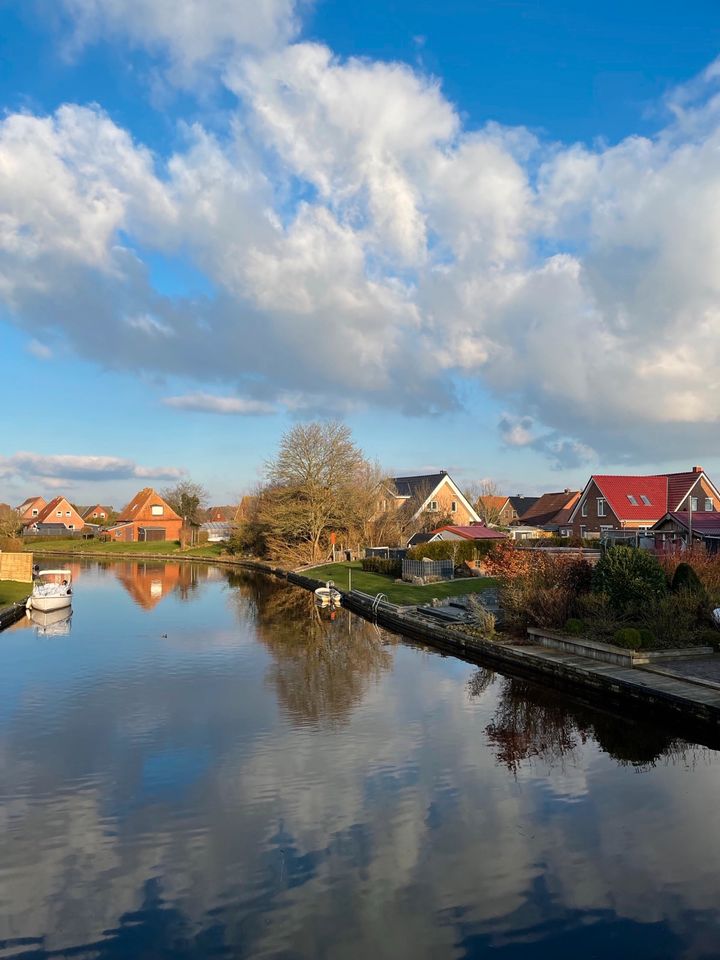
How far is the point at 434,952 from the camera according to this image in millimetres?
7246

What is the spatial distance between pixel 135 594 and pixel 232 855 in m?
37.0

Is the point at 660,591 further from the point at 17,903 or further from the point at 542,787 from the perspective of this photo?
the point at 17,903

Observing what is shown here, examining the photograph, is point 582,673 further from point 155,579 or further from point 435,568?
point 155,579

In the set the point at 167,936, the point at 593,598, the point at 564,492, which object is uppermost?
the point at 564,492

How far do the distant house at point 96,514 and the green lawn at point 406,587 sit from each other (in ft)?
304

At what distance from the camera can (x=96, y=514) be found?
138875mm

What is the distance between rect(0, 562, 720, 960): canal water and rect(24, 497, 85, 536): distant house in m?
102

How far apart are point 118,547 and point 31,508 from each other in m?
50.0

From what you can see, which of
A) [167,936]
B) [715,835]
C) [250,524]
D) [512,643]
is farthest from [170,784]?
[250,524]

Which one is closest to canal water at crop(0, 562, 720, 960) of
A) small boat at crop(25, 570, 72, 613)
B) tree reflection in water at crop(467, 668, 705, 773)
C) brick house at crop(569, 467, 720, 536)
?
tree reflection in water at crop(467, 668, 705, 773)

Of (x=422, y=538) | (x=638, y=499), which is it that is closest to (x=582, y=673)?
(x=422, y=538)

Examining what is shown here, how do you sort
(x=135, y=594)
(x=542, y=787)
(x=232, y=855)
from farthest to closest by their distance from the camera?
(x=135, y=594) → (x=542, y=787) → (x=232, y=855)

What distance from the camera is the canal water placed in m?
7.67

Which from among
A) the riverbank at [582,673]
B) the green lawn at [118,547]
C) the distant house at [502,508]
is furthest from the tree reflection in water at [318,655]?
the distant house at [502,508]
